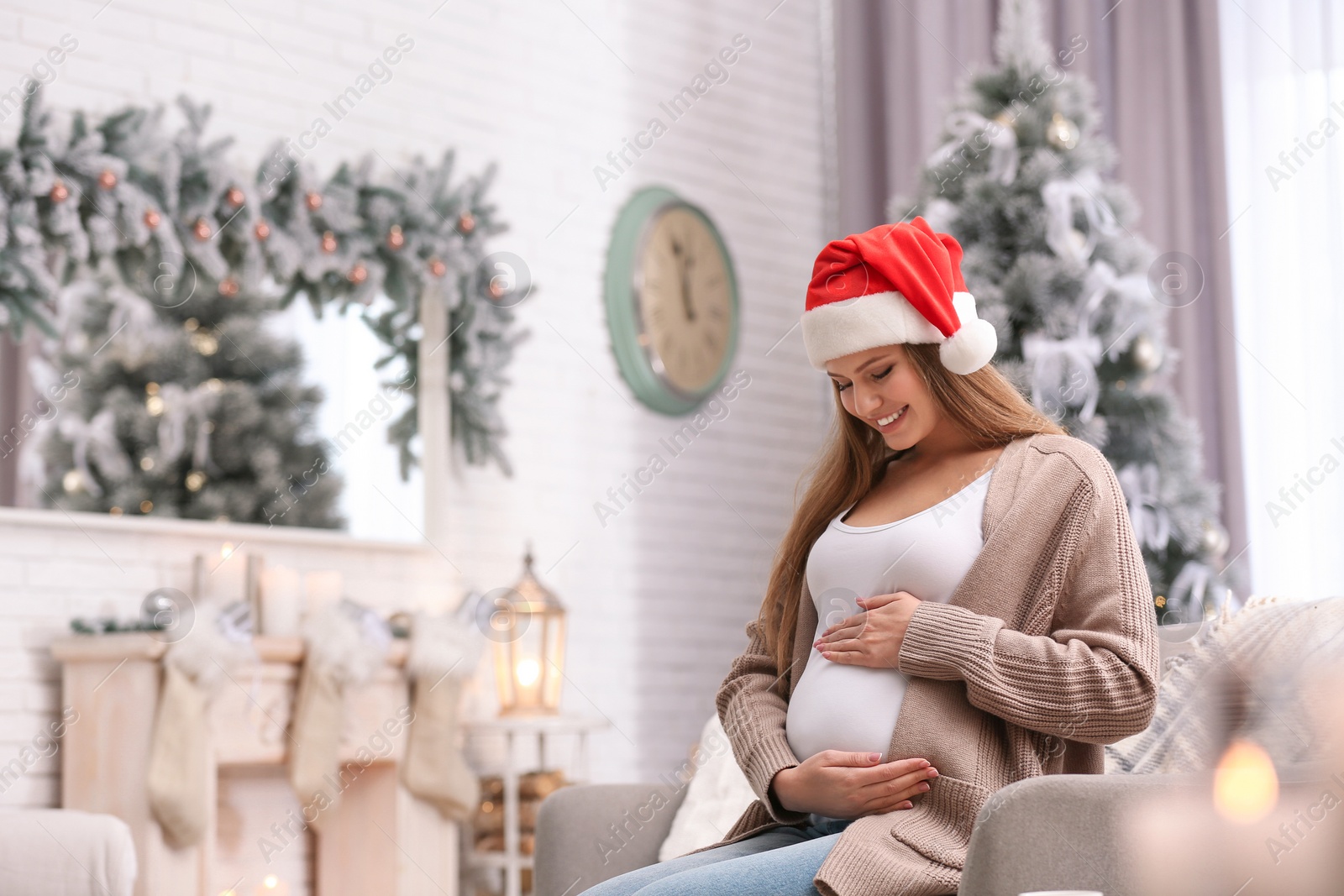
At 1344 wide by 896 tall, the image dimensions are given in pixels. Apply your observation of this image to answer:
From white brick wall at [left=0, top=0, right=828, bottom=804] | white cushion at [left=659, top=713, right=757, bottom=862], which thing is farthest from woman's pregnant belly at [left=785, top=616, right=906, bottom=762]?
white brick wall at [left=0, top=0, right=828, bottom=804]

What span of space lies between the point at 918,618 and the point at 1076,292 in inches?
83.3

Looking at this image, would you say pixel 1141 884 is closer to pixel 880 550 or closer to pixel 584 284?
pixel 880 550

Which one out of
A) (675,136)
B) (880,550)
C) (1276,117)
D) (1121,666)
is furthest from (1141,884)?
(675,136)

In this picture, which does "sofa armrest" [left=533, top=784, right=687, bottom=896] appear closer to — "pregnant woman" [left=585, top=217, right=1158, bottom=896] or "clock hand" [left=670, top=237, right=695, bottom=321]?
"pregnant woman" [left=585, top=217, right=1158, bottom=896]

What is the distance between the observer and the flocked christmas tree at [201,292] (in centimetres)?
340

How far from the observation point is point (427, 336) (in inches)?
165

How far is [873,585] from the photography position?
1.72 metres

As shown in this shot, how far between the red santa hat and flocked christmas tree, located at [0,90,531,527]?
221cm

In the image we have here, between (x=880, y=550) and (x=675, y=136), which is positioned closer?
(x=880, y=550)

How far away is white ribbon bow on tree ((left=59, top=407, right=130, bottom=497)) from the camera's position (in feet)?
11.3

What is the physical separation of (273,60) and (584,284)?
1.21 meters

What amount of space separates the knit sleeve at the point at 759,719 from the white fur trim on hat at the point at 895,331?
1.40ft

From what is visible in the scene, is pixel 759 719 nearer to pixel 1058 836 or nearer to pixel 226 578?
pixel 1058 836

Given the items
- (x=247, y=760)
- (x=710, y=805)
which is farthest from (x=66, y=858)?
(x=710, y=805)
